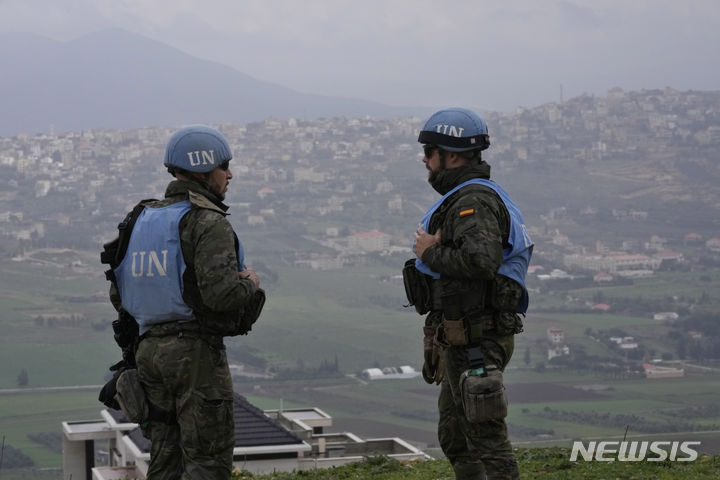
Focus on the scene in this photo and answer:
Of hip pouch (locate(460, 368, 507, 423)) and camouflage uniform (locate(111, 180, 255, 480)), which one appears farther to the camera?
hip pouch (locate(460, 368, 507, 423))

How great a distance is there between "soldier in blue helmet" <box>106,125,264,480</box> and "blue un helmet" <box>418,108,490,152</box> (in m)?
1.02

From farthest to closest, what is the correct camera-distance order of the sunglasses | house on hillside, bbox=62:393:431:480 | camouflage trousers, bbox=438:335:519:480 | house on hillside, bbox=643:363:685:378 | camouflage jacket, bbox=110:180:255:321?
house on hillside, bbox=643:363:685:378 < house on hillside, bbox=62:393:431:480 < the sunglasses < camouflage trousers, bbox=438:335:519:480 < camouflage jacket, bbox=110:180:255:321

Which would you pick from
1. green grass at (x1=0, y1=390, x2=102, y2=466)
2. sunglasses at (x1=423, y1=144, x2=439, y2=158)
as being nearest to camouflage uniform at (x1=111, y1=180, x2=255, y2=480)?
sunglasses at (x1=423, y1=144, x2=439, y2=158)

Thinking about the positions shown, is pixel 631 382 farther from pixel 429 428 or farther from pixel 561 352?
pixel 429 428

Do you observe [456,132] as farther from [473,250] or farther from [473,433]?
[473,433]

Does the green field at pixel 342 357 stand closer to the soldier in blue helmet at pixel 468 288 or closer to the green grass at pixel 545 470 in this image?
the green grass at pixel 545 470

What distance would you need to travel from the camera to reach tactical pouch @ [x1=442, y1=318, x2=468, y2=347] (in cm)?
505

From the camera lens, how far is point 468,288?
5070 mm

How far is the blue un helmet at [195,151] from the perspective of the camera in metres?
5.02

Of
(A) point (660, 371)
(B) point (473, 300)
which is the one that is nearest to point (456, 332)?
(B) point (473, 300)

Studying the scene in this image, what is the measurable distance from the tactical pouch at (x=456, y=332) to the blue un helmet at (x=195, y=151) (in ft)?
4.27

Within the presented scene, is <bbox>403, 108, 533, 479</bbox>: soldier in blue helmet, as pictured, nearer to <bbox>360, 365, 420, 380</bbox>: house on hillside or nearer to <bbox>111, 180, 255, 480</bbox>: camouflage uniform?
<bbox>111, 180, 255, 480</bbox>: camouflage uniform

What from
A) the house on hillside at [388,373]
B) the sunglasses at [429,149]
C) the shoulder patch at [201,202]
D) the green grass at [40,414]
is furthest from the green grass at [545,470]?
the house on hillside at [388,373]

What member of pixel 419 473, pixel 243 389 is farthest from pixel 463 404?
pixel 243 389
